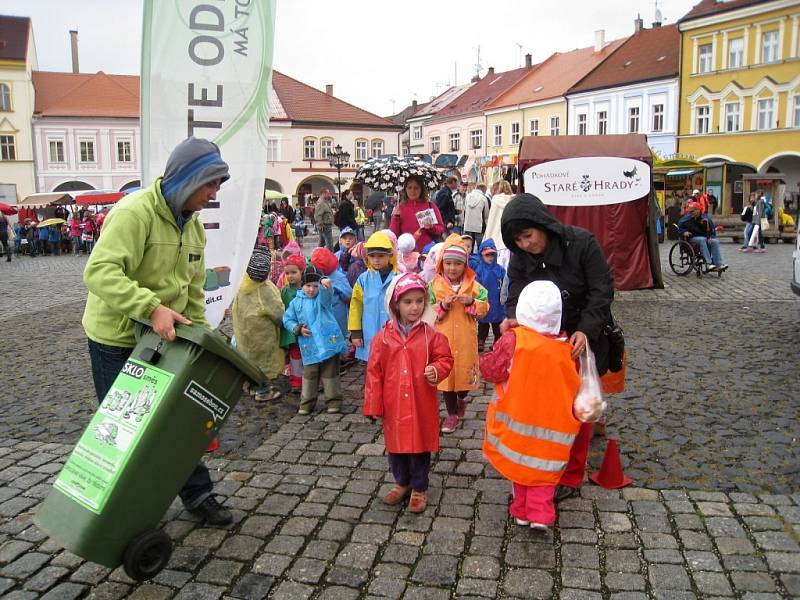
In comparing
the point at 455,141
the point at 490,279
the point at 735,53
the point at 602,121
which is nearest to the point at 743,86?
the point at 735,53

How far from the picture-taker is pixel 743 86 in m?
37.2

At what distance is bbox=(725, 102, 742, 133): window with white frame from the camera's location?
37.6 metres

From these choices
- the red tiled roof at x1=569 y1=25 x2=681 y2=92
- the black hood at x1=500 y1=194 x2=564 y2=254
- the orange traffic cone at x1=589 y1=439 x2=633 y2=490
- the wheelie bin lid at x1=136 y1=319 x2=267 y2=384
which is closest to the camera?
the wheelie bin lid at x1=136 y1=319 x2=267 y2=384

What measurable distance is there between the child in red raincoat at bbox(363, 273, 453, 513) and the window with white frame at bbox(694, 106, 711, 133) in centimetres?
4021

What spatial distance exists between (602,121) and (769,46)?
11.0 metres

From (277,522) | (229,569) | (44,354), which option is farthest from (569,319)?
(44,354)

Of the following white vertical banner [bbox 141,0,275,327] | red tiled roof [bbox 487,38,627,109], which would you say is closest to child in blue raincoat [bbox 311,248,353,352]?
white vertical banner [bbox 141,0,275,327]

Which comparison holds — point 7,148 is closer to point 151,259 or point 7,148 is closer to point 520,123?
point 520,123

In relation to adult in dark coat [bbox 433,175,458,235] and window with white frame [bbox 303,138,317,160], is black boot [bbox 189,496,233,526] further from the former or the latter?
window with white frame [bbox 303,138,317,160]

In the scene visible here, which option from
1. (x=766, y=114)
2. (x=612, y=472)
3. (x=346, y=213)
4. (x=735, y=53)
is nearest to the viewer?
(x=612, y=472)

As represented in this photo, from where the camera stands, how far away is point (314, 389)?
18.6 ft

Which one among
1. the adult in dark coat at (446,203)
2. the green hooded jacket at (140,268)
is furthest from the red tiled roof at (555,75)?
the green hooded jacket at (140,268)

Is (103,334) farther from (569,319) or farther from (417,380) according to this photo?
(569,319)

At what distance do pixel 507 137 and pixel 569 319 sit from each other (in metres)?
51.1
